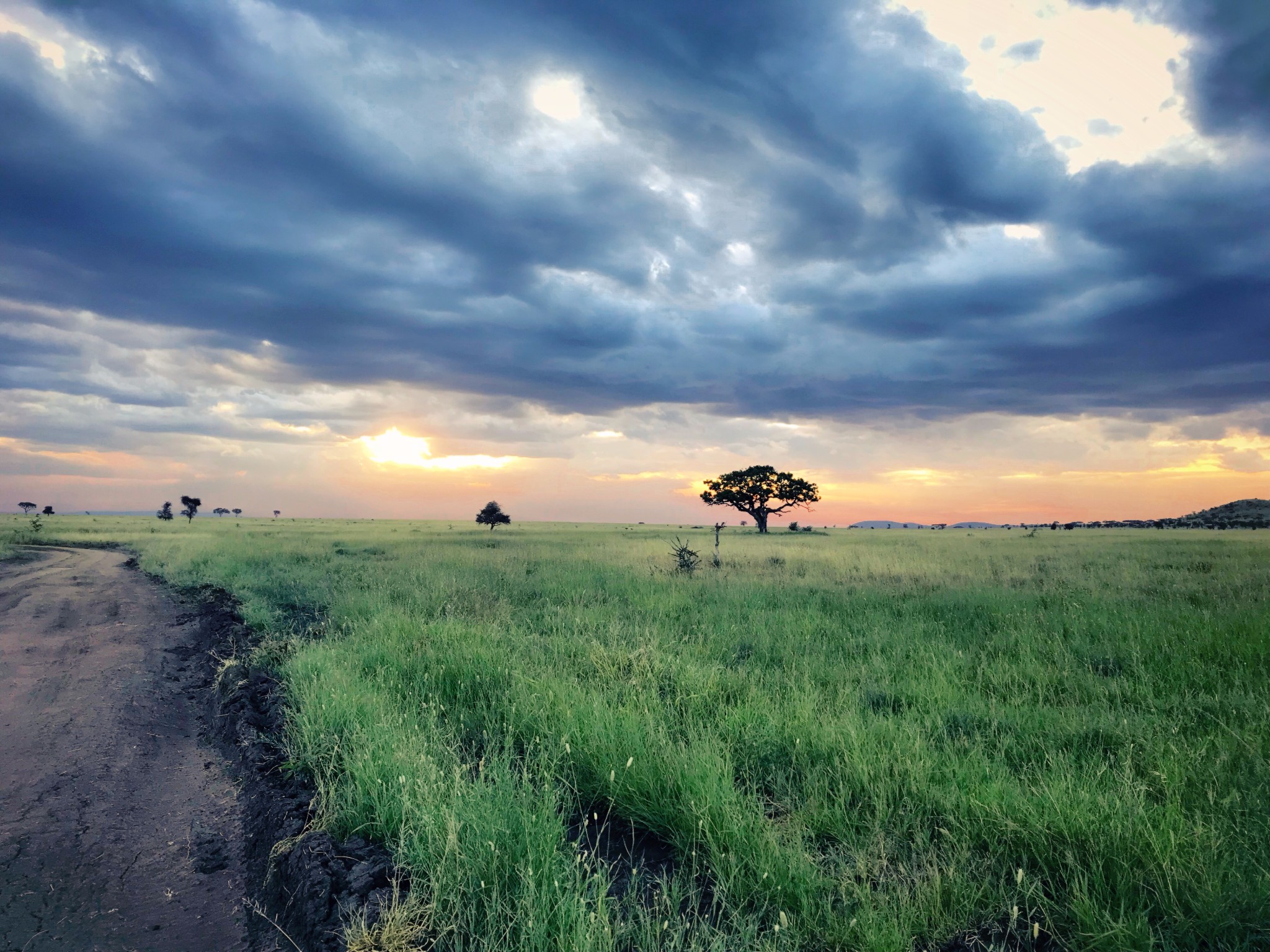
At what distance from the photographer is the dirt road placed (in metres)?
4.18

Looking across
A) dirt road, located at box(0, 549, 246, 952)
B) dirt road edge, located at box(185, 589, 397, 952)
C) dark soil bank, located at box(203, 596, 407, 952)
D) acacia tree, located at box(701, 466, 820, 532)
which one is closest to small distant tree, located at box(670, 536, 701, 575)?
dirt road, located at box(0, 549, 246, 952)

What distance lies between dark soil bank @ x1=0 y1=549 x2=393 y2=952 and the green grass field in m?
0.43

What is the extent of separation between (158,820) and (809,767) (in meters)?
5.50

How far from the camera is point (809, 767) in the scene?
17.9 feet

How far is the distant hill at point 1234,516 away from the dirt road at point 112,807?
98.9 metres

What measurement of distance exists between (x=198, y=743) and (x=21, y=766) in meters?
1.46

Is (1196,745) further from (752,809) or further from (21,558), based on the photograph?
(21,558)

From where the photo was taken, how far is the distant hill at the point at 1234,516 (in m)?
81.6

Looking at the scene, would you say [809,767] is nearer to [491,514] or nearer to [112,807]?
[112,807]

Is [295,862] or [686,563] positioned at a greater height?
[686,563]

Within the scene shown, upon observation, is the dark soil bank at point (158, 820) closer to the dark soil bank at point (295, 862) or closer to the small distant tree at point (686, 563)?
the dark soil bank at point (295, 862)

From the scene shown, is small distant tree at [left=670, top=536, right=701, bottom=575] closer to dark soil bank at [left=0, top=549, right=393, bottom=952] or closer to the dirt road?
dark soil bank at [left=0, top=549, right=393, bottom=952]

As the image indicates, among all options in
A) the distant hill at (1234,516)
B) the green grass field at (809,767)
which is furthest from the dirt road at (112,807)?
the distant hill at (1234,516)

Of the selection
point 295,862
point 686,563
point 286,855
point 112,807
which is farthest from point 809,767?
point 686,563
